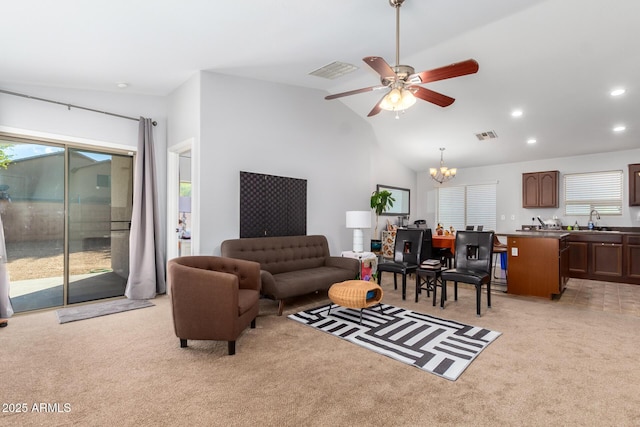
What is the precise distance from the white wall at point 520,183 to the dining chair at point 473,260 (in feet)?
12.6

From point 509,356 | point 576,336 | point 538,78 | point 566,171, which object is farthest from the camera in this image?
point 566,171

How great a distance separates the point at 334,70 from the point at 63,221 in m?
4.11

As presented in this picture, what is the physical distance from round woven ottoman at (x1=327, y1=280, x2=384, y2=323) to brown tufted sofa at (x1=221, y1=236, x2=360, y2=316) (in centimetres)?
53

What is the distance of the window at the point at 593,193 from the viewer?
20.3ft

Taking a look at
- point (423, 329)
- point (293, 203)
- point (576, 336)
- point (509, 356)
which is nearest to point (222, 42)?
point (293, 203)

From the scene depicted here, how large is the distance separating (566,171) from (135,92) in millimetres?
8227

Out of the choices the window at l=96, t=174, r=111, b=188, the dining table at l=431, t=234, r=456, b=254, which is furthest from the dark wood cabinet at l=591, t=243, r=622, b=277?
the window at l=96, t=174, r=111, b=188

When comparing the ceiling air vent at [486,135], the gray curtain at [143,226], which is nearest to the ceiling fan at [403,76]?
the gray curtain at [143,226]

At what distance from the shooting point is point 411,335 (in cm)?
314

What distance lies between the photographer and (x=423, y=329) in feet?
10.9

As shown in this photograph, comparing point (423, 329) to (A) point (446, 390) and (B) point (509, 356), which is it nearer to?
(B) point (509, 356)

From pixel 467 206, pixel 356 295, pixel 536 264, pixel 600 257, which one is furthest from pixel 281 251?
pixel 600 257

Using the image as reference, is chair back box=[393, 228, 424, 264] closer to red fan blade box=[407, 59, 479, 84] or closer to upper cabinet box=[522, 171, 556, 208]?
red fan blade box=[407, 59, 479, 84]

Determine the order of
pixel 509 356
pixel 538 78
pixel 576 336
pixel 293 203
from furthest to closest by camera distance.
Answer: pixel 293 203, pixel 538 78, pixel 576 336, pixel 509 356
